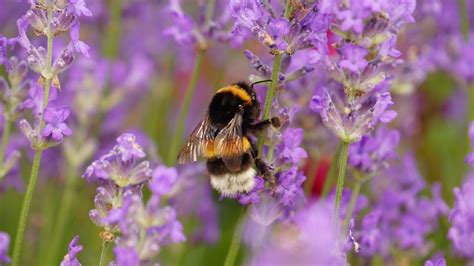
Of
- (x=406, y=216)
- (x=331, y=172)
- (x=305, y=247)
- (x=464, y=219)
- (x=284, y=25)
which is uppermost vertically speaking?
(x=284, y=25)

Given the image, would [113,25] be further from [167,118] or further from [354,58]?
[354,58]

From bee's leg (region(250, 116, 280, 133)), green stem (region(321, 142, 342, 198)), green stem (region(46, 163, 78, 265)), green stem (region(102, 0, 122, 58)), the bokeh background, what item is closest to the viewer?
bee's leg (region(250, 116, 280, 133))

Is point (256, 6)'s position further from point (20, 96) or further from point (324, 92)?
point (20, 96)

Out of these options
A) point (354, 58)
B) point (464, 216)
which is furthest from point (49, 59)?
point (464, 216)

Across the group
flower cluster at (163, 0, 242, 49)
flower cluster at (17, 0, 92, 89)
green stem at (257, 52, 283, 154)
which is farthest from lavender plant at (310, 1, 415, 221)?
flower cluster at (163, 0, 242, 49)

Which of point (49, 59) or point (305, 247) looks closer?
point (305, 247)

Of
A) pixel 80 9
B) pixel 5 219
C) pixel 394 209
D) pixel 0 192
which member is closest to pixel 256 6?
pixel 80 9

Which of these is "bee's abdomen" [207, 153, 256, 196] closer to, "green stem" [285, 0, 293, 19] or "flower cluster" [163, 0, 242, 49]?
"green stem" [285, 0, 293, 19]
